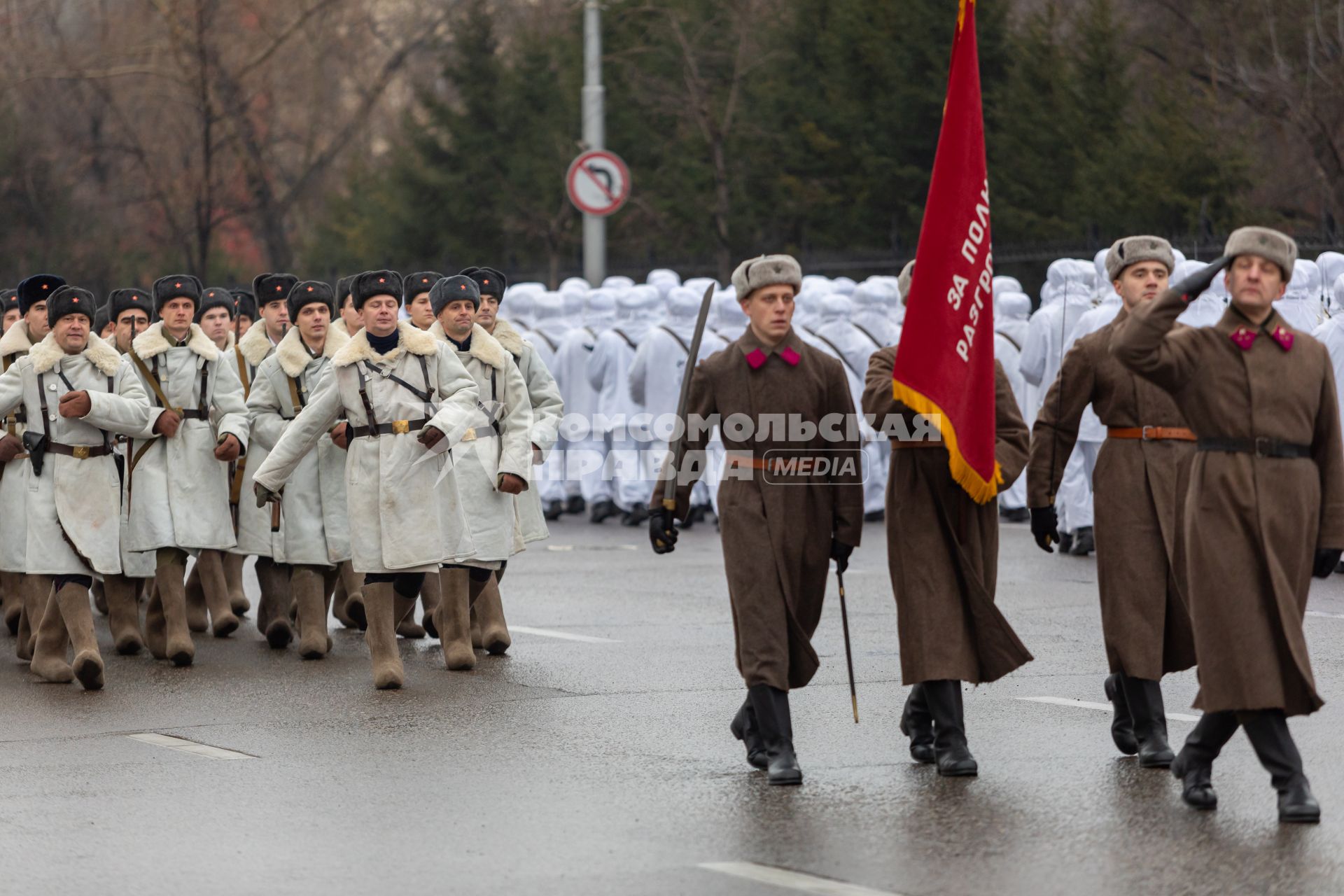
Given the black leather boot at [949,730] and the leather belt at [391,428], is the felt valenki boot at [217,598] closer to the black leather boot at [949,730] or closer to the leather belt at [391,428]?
the leather belt at [391,428]

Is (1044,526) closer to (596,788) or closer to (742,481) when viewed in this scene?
(742,481)

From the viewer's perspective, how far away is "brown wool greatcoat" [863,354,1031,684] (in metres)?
7.83

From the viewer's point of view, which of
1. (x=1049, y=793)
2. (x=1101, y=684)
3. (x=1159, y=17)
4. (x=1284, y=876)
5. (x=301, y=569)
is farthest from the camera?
(x=1159, y=17)

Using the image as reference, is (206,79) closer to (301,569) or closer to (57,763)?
(301,569)

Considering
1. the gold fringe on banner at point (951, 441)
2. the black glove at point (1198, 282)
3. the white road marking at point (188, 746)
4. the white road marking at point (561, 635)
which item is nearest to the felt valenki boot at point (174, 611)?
the white road marking at point (561, 635)

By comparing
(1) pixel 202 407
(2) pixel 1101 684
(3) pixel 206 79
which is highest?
(3) pixel 206 79

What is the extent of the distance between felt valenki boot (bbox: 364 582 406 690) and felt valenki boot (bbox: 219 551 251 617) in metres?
2.81

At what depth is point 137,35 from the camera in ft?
124

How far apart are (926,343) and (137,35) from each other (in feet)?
106

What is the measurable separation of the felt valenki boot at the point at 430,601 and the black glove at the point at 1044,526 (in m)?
4.72

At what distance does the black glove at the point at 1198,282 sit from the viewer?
693 cm

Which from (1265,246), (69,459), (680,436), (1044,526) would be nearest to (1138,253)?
(1044,526)

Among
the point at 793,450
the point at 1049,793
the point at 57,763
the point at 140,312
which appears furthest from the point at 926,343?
the point at 140,312

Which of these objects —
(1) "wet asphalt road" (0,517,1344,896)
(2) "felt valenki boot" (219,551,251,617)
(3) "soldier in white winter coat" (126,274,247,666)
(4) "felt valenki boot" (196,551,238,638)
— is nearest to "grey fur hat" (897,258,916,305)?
(1) "wet asphalt road" (0,517,1344,896)
